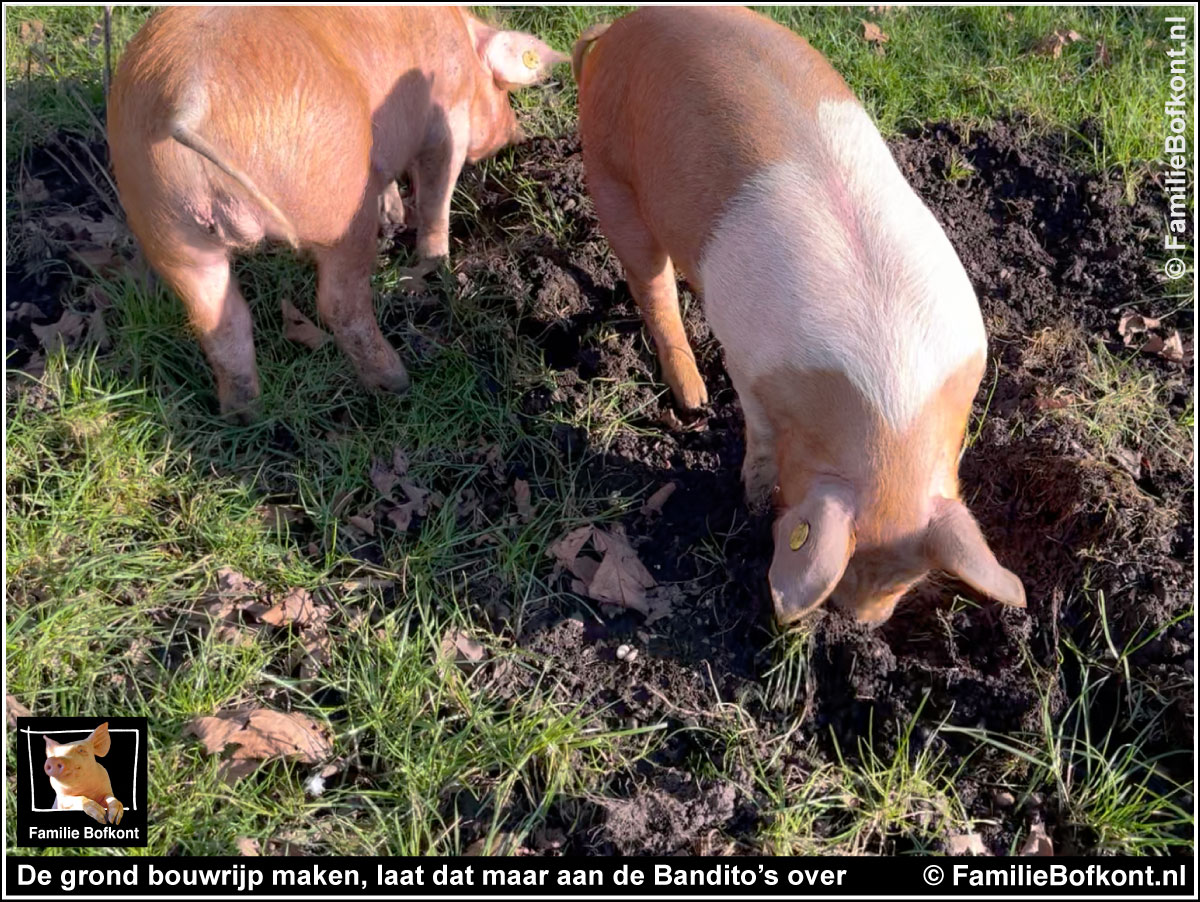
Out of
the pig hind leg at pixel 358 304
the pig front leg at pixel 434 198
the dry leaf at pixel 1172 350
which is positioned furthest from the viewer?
the pig front leg at pixel 434 198

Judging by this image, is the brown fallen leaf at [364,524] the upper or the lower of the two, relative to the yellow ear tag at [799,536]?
lower

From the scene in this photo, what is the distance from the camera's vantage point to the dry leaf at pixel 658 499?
133 inches

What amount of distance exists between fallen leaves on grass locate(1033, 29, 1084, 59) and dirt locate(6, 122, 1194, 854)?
1003mm

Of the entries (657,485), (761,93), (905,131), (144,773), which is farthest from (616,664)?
(905,131)

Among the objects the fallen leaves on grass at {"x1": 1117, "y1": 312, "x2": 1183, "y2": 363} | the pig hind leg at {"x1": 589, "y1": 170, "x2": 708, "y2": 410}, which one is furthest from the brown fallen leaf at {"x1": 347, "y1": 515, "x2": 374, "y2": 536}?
the fallen leaves on grass at {"x1": 1117, "y1": 312, "x2": 1183, "y2": 363}

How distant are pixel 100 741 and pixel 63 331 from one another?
1.88m

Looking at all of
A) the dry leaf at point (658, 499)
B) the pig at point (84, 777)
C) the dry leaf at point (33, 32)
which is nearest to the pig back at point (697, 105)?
the dry leaf at point (658, 499)

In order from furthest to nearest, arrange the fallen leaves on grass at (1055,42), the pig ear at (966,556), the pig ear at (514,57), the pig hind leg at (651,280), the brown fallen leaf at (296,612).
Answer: the fallen leaves on grass at (1055,42)
the pig ear at (514,57)
the pig hind leg at (651,280)
the brown fallen leaf at (296,612)
the pig ear at (966,556)

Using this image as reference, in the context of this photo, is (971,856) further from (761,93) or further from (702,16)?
(702,16)

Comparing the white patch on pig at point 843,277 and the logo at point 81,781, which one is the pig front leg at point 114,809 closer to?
the logo at point 81,781

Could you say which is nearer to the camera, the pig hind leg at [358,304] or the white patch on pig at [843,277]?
the white patch on pig at [843,277]

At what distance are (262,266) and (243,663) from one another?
71.6 inches
